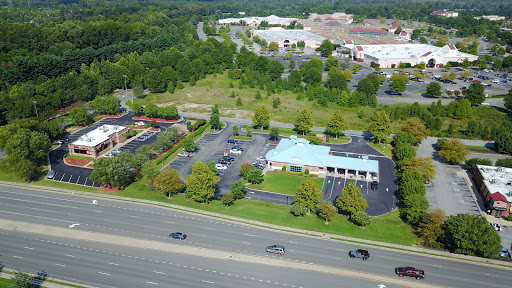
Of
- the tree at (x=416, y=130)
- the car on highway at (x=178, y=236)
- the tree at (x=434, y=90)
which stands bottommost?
the car on highway at (x=178, y=236)

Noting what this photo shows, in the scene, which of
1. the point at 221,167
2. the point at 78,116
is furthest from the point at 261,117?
the point at 78,116

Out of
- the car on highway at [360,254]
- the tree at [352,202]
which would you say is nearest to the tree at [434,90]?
the tree at [352,202]

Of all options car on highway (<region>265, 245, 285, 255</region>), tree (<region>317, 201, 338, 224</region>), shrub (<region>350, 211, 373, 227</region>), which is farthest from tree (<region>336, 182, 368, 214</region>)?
car on highway (<region>265, 245, 285, 255</region>)

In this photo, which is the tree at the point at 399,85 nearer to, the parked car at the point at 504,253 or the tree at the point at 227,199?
the parked car at the point at 504,253

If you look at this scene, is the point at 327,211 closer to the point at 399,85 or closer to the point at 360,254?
the point at 360,254

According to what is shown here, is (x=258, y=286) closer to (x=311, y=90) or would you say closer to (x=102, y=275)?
(x=102, y=275)

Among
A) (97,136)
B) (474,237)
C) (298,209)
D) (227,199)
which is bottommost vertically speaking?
(298,209)

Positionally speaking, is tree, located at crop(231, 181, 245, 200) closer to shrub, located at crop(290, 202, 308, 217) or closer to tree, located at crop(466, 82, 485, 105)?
shrub, located at crop(290, 202, 308, 217)
